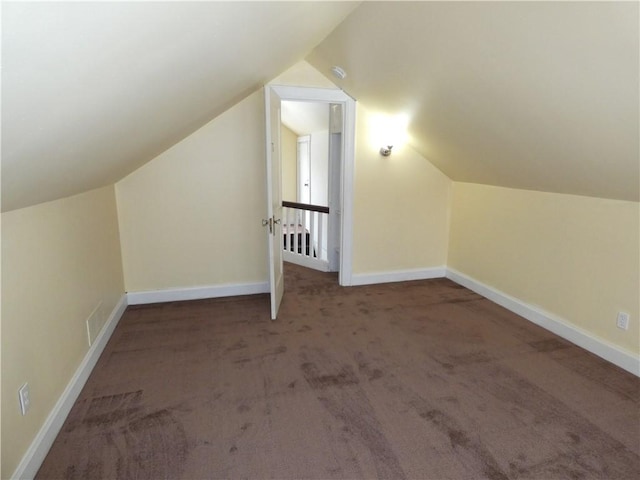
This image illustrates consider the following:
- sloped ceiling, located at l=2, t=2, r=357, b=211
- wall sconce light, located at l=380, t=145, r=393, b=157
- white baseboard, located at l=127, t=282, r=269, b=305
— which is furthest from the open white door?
wall sconce light, located at l=380, t=145, r=393, b=157

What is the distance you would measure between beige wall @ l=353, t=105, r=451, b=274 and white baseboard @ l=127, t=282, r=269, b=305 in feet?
3.74

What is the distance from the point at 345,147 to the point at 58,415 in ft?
10.1

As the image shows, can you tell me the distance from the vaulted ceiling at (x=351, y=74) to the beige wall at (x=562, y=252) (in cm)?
18

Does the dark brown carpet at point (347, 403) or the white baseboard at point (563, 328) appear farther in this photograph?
the white baseboard at point (563, 328)

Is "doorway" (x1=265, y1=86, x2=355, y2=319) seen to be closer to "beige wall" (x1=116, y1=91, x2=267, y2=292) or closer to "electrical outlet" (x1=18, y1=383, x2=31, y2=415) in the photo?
"beige wall" (x1=116, y1=91, x2=267, y2=292)

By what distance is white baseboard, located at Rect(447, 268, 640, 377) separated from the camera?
8.14ft

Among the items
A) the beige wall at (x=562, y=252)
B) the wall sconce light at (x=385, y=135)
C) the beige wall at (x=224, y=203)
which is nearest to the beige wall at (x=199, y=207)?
the beige wall at (x=224, y=203)

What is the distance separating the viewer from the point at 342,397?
2186 mm

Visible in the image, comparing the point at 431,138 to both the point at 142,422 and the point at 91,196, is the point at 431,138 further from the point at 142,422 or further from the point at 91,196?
the point at 142,422

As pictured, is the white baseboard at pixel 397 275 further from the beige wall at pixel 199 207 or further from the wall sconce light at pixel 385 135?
the wall sconce light at pixel 385 135

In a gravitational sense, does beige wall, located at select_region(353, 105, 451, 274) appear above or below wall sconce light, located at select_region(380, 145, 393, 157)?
below

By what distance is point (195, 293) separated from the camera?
3.68 metres

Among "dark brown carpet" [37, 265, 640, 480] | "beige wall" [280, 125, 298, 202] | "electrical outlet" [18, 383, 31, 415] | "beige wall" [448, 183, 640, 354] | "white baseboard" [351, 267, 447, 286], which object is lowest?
"dark brown carpet" [37, 265, 640, 480]

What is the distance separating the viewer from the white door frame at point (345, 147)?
348 centimetres
